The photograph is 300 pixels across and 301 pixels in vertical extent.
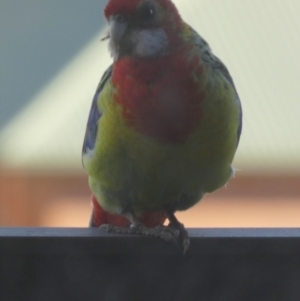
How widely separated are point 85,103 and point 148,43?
1.49ft

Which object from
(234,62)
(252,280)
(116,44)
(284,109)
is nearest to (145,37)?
(116,44)

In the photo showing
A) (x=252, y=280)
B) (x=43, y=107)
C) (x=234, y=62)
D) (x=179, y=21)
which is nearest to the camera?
(x=252, y=280)

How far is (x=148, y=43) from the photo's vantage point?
0.75 metres

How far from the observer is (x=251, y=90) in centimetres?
118

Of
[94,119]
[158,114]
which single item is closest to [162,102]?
[158,114]

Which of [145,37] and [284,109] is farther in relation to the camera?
[284,109]

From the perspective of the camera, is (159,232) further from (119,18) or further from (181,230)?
(119,18)

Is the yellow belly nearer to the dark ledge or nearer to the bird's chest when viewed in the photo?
the bird's chest

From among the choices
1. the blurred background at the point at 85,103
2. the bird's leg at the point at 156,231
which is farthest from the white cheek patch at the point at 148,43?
the blurred background at the point at 85,103

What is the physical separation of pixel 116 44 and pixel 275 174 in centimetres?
60

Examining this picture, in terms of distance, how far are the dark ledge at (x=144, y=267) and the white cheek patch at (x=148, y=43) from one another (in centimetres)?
22

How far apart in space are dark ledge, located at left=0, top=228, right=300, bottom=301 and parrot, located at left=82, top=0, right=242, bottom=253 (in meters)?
0.04

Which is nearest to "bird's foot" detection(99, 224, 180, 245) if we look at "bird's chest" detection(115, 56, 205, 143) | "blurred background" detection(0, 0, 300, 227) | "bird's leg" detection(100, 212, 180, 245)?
"bird's leg" detection(100, 212, 180, 245)

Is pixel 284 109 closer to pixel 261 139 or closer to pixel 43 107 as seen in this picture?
pixel 261 139
